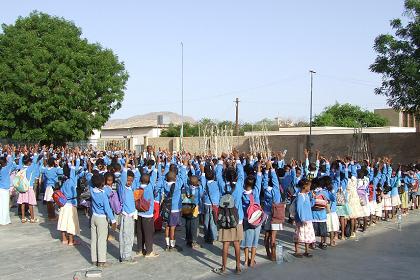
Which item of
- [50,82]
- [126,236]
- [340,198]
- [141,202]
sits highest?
[50,82]

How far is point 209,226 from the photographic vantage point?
1080 cm

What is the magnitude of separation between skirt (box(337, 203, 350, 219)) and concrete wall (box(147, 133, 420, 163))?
13625mm

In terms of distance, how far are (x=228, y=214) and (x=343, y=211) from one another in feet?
13.2

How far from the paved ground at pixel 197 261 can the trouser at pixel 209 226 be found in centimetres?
31

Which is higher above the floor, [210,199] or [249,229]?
[210,199]

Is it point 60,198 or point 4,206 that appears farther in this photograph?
point 4,206

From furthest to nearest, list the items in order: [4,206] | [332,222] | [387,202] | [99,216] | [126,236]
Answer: [387,202], [4,206], [332,222], [126,236], [99,216]

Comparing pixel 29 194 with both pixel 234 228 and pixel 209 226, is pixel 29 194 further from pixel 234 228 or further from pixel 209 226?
pixel 234 228

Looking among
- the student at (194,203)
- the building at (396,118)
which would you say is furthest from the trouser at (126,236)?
the building at (396,118)

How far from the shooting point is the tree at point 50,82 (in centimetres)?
2591

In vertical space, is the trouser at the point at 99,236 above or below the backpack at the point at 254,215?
below

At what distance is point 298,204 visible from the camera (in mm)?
9625

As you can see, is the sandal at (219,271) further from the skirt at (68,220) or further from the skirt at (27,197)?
the skirt at (27,197)

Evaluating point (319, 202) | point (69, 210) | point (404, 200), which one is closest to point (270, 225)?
point (319, 202)
